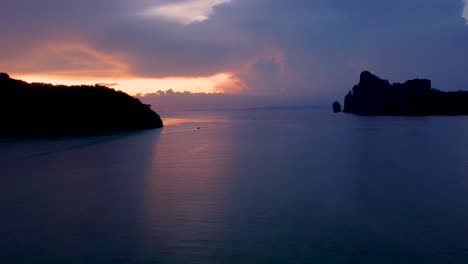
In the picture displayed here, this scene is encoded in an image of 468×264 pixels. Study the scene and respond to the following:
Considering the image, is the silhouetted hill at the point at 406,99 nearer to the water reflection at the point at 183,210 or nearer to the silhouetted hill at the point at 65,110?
the silhouetted hill at the point at 65,110

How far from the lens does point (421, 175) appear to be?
2556 cm

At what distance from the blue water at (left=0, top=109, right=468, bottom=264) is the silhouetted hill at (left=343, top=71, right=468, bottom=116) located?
122 metres

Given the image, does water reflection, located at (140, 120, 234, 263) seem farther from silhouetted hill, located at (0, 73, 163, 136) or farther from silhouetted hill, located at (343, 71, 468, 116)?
silhouetted hill, located at (343, 71, 468, 116)

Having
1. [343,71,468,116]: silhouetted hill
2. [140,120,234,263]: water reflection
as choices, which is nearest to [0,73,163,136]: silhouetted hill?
[140,120,234,263]: water reflection

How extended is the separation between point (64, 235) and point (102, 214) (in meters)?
2.68

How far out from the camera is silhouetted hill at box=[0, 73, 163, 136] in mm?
66875

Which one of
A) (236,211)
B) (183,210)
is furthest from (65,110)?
(236,211)

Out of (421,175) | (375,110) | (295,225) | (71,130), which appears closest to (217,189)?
(295,225)

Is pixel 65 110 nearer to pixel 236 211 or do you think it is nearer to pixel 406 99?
pixel 236 211

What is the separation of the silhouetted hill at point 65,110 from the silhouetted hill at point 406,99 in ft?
333

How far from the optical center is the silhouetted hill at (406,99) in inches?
5669

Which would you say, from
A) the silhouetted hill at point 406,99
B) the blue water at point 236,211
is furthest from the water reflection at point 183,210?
the silhouetted hill at point 406,99

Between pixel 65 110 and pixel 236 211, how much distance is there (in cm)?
6715

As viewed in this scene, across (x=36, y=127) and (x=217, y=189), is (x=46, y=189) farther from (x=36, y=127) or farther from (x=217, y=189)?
(x=36, y=127)
